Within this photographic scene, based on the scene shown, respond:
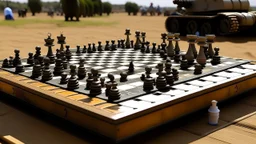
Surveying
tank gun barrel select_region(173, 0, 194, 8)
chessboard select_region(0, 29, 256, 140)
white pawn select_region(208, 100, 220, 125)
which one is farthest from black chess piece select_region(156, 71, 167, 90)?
tank gun barrel select_region(173, 0, 194, 8)

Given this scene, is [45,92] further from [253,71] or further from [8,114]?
[253,71]

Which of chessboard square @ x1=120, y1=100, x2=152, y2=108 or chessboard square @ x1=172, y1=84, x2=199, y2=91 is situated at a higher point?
chessboard square @ x1=172, y1=84, x2=199, y2=91

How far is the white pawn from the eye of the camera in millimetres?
3807

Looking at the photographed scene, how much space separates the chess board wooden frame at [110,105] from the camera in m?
3.10

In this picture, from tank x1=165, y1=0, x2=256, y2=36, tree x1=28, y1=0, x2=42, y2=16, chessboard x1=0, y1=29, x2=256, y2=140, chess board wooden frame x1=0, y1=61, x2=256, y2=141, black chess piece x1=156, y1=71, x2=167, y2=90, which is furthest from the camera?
tree x1=28, y1=0, x2=42, y2=16

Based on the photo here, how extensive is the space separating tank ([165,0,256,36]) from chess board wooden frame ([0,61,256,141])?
9447mm

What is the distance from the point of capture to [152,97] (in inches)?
142

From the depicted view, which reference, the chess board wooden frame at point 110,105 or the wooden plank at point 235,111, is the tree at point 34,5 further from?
the wooden plank at point 235,111

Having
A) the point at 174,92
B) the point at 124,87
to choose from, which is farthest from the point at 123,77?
the point at 174,92

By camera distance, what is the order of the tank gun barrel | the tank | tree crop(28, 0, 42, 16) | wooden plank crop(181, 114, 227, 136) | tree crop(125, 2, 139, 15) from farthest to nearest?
tree crop(125, 2, 139, 15), tree crop(28, 0, 42, 16), the tank gun barrel, the tank, wooden plank crop(181, 114, 227, 136)

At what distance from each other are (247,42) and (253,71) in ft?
28.2

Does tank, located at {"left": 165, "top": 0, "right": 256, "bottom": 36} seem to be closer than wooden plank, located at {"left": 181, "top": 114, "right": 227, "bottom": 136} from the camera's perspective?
No

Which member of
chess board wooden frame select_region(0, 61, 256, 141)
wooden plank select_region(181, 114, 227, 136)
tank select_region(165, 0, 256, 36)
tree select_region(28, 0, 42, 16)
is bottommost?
wooden plank select_region(181, 114, 227, 136)

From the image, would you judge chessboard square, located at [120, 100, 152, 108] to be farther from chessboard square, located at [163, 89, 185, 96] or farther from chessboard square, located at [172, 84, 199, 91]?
chessboard square, located at [172, 84, 199, 91]
